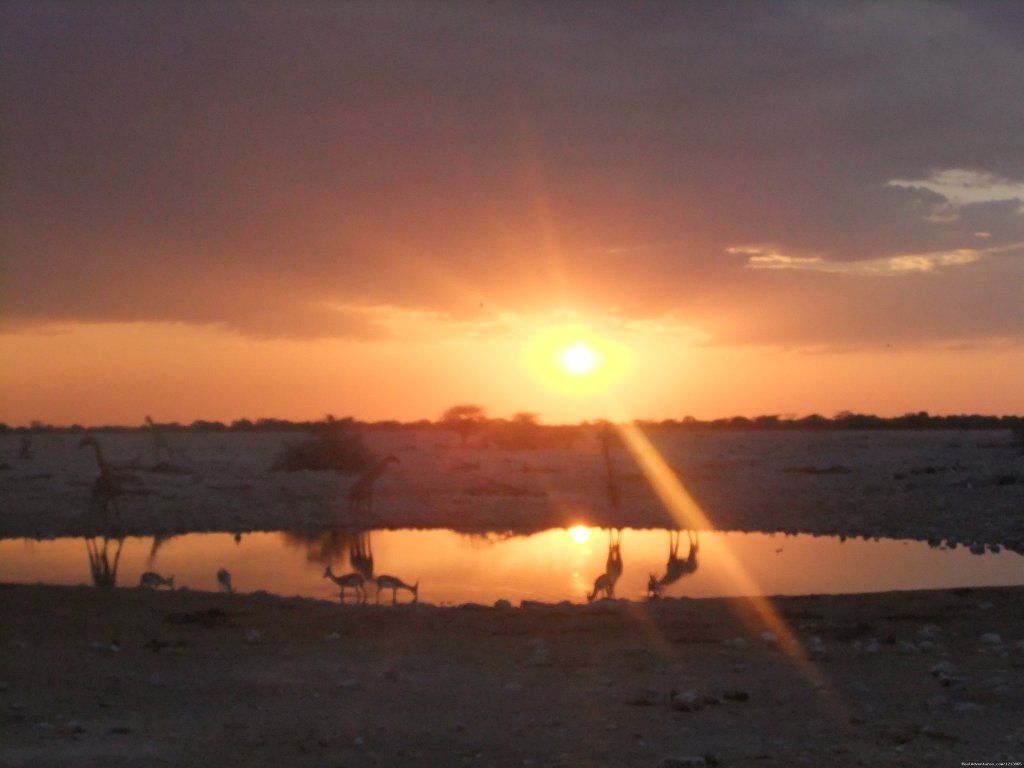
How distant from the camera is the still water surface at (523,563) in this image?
1802 cm

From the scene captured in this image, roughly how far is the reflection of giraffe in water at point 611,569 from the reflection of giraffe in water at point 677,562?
2.84 ft

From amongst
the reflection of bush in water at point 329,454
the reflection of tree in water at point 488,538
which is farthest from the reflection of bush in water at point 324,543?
the reflection of bush in water at point 329,454

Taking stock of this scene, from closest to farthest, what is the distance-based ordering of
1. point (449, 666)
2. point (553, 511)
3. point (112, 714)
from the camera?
point (112, 714) < point (449, 666) < point (553, 511)

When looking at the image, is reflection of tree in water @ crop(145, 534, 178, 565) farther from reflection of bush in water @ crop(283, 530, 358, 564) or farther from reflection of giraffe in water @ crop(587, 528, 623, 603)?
reflection of giraffe in water @ crop(587, 528, 623, 603)

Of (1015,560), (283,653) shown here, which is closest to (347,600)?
(283,653)

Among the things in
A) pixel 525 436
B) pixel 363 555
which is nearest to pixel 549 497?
pixel 363 555

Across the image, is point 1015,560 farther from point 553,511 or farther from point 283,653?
point 283,653

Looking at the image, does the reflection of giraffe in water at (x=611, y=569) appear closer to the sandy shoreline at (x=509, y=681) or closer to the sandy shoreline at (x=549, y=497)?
the sandy shoreline at (x=549, y=497)

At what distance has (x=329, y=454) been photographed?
137ft

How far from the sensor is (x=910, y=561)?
827 inches

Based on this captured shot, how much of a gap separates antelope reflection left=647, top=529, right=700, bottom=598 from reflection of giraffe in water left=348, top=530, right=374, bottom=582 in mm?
4620

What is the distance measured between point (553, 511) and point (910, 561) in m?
11.5

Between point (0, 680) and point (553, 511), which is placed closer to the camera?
point (0, 680)

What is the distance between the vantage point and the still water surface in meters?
18.0
